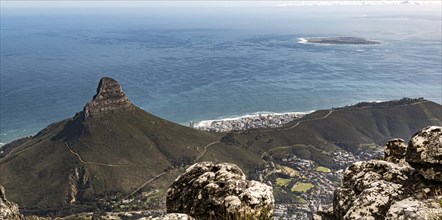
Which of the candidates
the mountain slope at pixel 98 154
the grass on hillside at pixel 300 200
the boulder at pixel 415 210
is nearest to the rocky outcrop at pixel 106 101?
the mountain slope at pixel 98 154

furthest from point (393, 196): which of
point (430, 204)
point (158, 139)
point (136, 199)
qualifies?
point (158, 139)

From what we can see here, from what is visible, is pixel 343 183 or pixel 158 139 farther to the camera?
pixel 158 139

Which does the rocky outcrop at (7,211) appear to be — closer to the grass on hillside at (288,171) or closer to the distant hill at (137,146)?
the distant hill at (137,146)

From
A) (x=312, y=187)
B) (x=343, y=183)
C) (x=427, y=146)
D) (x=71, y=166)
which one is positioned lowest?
(x=312, y=187)

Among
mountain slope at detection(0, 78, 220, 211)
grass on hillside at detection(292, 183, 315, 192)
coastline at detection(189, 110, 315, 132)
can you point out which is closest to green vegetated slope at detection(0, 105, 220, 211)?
mountain slope at detection(0, 78, 220, 211)

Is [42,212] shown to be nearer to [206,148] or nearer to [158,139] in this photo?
[158,139]
